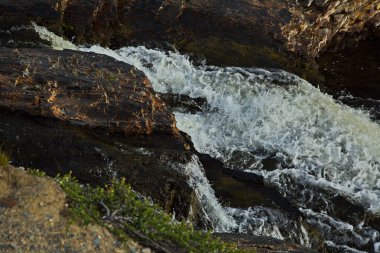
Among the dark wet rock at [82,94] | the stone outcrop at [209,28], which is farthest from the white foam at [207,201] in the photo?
the stone outcrop at [209,28]

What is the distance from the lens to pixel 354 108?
56.4ft

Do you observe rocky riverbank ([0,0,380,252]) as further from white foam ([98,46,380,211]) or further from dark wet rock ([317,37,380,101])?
white foam ([98,46,380,211])

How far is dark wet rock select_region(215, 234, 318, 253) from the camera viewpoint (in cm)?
831

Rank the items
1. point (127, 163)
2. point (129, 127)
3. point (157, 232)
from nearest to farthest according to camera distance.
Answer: point (157, 232) → point (127, 163) → point (129, 127)

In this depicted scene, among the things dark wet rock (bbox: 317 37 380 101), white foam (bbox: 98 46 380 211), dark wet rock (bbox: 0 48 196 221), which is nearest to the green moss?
dark wet rock (bbox: 0 48 196 221)

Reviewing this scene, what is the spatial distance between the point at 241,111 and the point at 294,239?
4.92m

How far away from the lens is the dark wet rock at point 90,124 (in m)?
10.2

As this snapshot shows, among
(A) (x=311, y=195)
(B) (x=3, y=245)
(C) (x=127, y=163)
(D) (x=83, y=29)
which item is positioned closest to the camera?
(B) (x=3, y=245)

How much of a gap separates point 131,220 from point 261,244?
7.66ft

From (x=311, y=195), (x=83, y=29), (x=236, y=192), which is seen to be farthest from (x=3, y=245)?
(x=83, y=29)

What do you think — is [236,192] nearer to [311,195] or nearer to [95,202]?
[311,195]

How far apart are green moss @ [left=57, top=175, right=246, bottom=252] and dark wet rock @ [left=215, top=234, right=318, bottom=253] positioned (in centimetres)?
109

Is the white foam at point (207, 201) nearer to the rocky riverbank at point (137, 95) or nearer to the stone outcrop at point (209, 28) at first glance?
the rocky riverbank at point (137, 95)

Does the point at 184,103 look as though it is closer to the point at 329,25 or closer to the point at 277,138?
the point at 277,138
